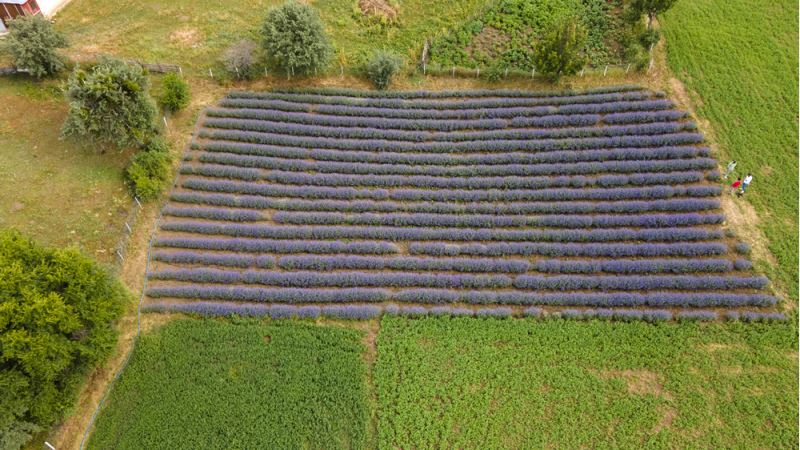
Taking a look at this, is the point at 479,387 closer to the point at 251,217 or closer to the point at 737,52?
the point at 251,217

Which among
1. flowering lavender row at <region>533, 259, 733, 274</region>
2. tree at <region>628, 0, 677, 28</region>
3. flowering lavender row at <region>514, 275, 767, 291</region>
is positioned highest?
tree at <region>628, 0, 677, 28</region>

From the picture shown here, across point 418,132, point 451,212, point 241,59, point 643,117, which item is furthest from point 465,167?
point 241,59

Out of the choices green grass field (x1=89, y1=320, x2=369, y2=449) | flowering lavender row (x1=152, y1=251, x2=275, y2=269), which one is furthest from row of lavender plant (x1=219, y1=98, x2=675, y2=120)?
green grass field (x1=89, y1=320, x2=369, y2=449)

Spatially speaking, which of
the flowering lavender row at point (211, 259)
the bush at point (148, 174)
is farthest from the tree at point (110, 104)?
the flowering lavender row at point (211, 259)

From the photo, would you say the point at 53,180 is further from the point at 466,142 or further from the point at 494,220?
the point at 494,220

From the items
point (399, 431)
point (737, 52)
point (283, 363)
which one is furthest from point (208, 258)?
point (737, 52)

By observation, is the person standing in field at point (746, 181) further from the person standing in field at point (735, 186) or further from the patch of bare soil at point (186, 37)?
the patch of bare soil at point (186, 37)

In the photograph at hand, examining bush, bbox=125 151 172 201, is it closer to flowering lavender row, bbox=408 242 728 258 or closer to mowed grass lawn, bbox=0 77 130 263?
mowed grass lawn, bbox=0 77 130 263
